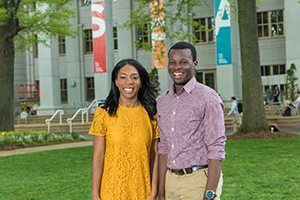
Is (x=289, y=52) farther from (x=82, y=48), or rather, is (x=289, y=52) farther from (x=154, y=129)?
(x=154, y=129)

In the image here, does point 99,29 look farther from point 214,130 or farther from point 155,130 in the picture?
point 214,130

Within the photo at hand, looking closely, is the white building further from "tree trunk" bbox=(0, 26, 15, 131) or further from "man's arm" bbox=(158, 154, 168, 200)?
"man's arm" bbox=(158, 154, 168, 200)

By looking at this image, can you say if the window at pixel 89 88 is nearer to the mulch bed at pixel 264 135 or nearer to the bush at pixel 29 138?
the bush at pixel 29 138

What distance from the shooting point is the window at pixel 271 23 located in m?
34.9

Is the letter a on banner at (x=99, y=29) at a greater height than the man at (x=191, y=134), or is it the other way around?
the letter a on banner at (x=99, y=29)

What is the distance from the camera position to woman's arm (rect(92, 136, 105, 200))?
4121mm

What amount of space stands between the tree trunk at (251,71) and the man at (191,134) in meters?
15.9

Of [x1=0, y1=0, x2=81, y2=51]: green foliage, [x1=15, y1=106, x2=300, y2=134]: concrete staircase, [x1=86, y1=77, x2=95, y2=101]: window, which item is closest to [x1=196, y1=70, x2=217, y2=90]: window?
[x1=15, y1=106, x2=300, y2=134]: concrete staircase

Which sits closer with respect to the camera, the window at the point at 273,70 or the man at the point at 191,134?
the man at the point at 191,134

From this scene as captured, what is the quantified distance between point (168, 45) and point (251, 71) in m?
14.0

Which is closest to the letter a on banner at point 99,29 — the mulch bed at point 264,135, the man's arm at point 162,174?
the mulch bed at point 264,135

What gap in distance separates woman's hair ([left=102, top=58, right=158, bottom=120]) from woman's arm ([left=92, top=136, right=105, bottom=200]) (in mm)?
229

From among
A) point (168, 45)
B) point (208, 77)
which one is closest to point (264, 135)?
point (168, 45)

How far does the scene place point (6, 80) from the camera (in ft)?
72.4
